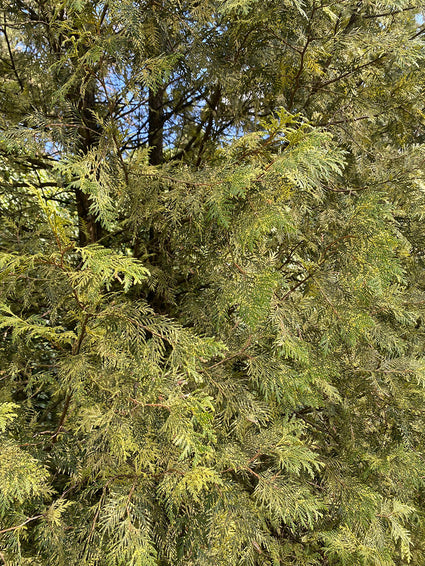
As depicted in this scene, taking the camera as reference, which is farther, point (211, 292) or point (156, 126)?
point (156, 126)

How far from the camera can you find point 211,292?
2428 millimetres

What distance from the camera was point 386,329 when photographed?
103 inches

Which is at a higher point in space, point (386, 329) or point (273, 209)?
point (273, 209)

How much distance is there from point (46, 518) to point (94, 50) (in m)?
1.88

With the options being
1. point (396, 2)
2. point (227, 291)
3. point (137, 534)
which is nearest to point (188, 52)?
point (396, 2)

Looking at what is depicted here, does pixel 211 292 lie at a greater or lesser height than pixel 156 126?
lesser

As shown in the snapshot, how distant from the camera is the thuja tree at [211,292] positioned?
178 cm

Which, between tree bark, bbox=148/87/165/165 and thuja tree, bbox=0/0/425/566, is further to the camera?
tree bark, bbox=148/87/165/165

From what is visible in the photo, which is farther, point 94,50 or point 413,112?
point 413,112

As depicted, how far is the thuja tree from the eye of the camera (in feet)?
5.84

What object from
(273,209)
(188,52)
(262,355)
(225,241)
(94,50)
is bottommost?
(262,355)

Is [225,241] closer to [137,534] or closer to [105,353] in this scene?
[105,353]

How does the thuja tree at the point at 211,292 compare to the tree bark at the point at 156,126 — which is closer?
the thuja tree at the point at 211,292

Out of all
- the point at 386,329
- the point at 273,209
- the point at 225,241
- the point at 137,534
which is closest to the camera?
the point at 137,534
